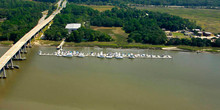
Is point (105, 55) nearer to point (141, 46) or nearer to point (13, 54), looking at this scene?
point (141, 46)

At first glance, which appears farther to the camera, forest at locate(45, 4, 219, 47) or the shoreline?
forest at locate(45, 4, 219, 47)

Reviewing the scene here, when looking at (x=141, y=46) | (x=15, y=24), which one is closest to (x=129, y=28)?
(x=141, y=46)

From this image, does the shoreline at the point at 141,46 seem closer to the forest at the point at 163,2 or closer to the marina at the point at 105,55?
the marina at the point at 105,55

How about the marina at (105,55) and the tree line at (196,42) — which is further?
the tree line at (196,42)

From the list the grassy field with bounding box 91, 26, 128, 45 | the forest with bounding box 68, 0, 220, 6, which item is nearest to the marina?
the grassy field with bounding box 91, 26, 128, 45

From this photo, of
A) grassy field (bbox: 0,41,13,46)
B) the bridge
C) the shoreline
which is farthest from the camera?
grassy field (bbox: 0,41,13,46)

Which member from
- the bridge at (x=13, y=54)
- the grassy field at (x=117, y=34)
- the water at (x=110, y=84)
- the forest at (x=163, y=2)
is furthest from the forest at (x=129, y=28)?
the forest at (x=163, y=2)

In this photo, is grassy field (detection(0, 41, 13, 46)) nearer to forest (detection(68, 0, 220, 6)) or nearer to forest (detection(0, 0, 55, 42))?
forest (detection(0, 0, 55, 42))

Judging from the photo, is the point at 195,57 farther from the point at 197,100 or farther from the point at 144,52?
the point at 197,100

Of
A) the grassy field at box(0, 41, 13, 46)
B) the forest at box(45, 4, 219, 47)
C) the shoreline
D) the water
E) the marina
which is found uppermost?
the forest at box(45, 4, 219, 47)
